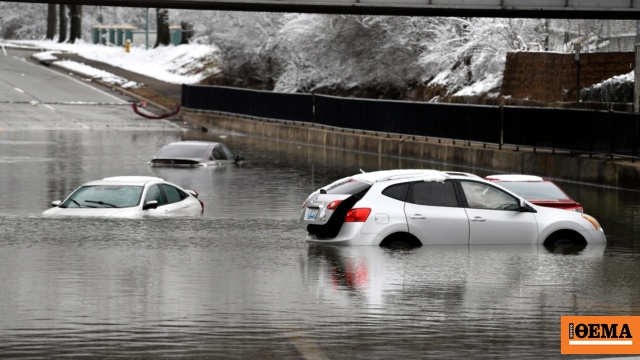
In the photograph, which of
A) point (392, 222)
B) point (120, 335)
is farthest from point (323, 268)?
point (120, 335)

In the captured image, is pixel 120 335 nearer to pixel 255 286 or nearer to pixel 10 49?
pixel 255 286

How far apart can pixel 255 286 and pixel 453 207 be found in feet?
14.8

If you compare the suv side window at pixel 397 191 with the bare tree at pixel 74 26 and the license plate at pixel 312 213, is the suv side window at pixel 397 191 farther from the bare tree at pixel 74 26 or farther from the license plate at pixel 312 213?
the bare tree at pixel 74 26

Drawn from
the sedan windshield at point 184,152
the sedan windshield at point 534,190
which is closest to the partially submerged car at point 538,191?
the sedan windshield at point 534,190

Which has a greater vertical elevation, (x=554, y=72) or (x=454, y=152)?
(x=554, y=72)

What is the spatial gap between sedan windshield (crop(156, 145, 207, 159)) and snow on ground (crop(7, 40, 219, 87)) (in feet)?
128

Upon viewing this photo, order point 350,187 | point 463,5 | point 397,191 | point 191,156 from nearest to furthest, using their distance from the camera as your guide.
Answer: point 397,191
point 350,187
point 463,5
point 191,156

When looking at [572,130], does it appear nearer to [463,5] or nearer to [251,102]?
[463,5]

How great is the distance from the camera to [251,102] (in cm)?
6228

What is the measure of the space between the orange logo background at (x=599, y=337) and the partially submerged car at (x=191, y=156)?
90.6ft

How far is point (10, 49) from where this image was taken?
105 m

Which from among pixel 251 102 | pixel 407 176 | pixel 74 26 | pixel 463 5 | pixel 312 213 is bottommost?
pixel 251 102

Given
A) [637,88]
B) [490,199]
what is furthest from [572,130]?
[490,199]

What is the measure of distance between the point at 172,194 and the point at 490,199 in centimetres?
721
